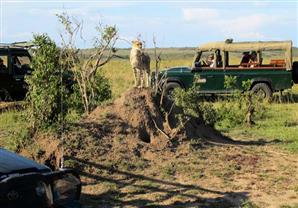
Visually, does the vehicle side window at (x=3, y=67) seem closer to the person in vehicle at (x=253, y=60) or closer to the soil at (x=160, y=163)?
the person in vehicle at (x=253, y=60)

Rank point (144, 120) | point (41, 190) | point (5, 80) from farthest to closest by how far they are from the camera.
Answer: point (5, 80)
point (144, 120)
point (41, 190)

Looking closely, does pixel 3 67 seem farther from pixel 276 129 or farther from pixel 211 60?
pixel 276 129

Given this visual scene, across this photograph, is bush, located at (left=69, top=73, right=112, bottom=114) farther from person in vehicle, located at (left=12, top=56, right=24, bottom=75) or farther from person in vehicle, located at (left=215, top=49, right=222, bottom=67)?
person in vehicle, located at (left=215, top=49, right=222, bottom=67)

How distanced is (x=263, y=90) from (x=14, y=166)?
14820 millimetres

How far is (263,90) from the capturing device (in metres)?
18.1

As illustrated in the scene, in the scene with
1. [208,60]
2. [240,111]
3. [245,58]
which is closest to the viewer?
[240,111]

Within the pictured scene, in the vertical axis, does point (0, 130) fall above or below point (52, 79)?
below

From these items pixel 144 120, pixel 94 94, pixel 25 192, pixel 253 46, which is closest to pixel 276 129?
pixel 94 94

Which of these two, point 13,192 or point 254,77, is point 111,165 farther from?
point 254,77

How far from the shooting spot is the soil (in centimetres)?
676

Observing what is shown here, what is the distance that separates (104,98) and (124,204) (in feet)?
14.2

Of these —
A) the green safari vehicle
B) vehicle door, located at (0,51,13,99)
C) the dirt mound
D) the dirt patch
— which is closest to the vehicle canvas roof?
the green safari vehicle

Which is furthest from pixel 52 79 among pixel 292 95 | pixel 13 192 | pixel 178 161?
pixel 292 95

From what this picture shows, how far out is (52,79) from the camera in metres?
8.39
